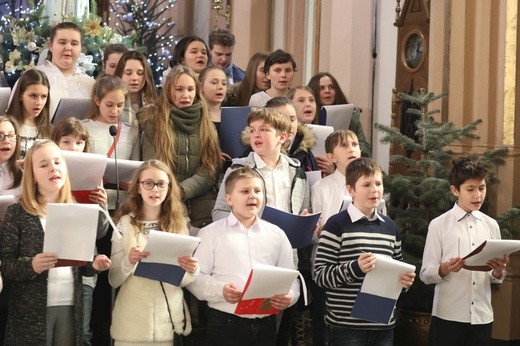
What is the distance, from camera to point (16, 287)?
4023mm

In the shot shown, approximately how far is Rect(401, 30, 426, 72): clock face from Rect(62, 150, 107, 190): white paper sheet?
14.4 feet

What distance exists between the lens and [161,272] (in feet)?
13.0

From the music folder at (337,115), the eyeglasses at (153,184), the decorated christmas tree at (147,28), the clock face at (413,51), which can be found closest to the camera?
the eyeglasses at (153,184)

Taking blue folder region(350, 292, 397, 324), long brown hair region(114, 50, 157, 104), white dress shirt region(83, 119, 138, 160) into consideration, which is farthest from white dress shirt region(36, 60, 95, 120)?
blue folder region(350, 292, 397, 324)

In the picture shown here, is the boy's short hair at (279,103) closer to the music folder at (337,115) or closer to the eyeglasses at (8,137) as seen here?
the music folder at (337,115)

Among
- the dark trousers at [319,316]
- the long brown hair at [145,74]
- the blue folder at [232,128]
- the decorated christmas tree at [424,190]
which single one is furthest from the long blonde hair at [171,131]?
the decorated christmas tree at [424,190]

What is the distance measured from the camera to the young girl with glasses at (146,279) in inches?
164

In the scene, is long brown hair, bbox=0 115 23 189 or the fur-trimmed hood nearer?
long brown hair, bbox=0 115 23 189

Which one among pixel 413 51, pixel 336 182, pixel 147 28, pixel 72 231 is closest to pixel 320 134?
pixel 336 182

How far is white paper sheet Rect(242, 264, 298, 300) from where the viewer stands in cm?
375

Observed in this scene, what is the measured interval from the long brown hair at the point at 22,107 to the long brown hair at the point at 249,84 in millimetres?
1438

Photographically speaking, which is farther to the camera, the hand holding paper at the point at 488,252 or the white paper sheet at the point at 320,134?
the white paper sheet at the point at 320,134

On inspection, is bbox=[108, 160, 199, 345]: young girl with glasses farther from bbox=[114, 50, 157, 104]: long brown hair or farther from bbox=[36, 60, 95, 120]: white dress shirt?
bbox=[36, 60, 95, 120]: white dress shirt

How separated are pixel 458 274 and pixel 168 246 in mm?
1624
